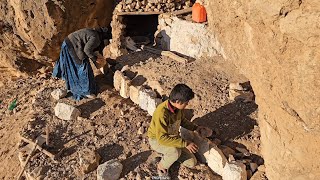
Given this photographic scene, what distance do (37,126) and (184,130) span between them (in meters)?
2.29

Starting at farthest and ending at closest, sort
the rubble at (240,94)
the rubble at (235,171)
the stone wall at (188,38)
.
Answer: the stone wall at (188,38) < the rubble at (240,94) < the rubble at (235,171)

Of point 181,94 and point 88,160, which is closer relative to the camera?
point 181,94

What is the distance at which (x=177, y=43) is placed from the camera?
6781 mm

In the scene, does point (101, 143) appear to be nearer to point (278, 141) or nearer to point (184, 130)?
point (184, 130)

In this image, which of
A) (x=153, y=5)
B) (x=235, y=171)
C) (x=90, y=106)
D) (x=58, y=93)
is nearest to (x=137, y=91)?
(x=90, y=106)

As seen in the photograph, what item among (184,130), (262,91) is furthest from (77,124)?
(262,91)

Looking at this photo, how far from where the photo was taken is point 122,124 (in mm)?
5000

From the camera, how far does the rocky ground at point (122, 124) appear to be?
4.31m

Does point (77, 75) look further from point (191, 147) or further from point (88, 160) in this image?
point (191, 147)

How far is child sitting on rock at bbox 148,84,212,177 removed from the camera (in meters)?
3.55

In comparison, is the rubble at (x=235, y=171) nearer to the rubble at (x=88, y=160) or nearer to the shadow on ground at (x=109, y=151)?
the shadow on ground at (x=109, y=151)

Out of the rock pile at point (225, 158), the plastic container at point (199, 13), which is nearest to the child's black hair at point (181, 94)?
the rock pile at point (225, 158)

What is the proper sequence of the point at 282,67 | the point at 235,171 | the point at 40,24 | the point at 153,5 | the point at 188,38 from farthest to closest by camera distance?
1. the point at 40,24
2. the point at 153,5
3. the point at 188,38
4. the point at 235,171
5. the point at 282,67

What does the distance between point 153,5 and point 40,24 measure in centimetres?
332
